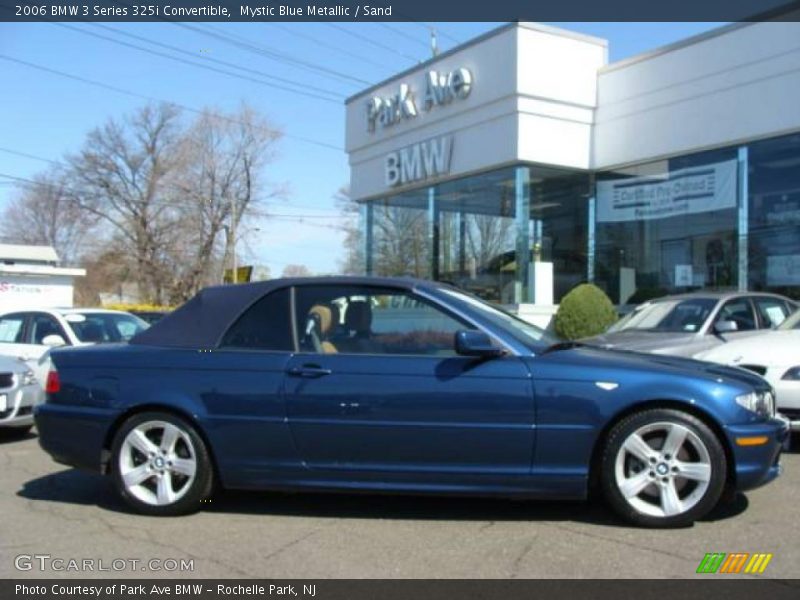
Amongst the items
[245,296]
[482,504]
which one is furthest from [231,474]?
[482,504]

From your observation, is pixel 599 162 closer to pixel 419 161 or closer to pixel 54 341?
pixel 419 161

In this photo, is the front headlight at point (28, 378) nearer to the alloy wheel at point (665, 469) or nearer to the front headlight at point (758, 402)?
the alloy wheel at point (665, 469)

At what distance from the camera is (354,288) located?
550 centimetres

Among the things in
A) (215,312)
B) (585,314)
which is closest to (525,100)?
(585,314)

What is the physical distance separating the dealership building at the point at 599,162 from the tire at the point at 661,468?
11.3 metres

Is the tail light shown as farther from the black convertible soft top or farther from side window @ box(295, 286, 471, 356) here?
side window @ box(295, 286, 471, 356)

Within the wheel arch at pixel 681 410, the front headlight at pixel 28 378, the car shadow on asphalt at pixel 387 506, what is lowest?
the car shadow on asphalt at pixel 387 506

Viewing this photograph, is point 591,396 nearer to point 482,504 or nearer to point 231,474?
point 482,504

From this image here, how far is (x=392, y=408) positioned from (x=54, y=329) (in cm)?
706

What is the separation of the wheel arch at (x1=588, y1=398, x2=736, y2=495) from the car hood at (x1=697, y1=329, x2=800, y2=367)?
107 inches

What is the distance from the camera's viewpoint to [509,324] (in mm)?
5422

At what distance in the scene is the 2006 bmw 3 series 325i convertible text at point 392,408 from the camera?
4.81m
